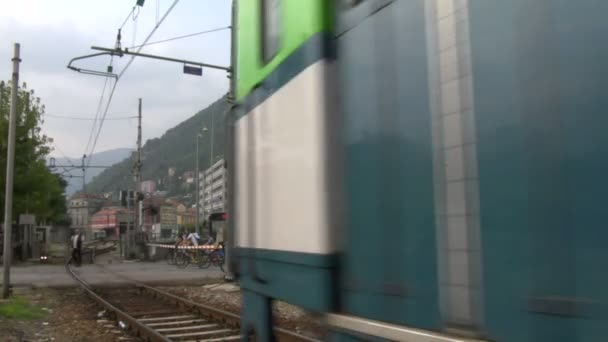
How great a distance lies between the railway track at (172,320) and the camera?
9430mm

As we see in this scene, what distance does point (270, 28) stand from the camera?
393 centimetres

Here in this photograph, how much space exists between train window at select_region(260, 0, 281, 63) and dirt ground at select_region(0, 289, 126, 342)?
7366mm

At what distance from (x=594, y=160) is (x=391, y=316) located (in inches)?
42.8

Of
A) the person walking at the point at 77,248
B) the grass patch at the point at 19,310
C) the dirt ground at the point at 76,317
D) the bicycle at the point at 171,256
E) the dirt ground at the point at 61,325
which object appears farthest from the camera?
the person walking at the point at 77,248

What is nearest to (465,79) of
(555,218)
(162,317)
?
(555,218)

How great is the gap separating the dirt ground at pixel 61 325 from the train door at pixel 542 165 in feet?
29.9

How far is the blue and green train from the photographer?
167cm

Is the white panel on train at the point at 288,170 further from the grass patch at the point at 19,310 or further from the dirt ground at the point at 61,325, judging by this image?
the grass patch at the point at 19,310

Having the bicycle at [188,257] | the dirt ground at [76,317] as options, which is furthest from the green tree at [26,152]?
the dirt ground at [76,317]

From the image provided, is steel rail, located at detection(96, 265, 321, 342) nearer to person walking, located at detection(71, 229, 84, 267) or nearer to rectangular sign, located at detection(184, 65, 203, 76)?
rectangular sign, located at detection(184, 65, 203, 76)

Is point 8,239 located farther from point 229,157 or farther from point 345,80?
point 345,80

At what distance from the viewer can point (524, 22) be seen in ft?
6.03

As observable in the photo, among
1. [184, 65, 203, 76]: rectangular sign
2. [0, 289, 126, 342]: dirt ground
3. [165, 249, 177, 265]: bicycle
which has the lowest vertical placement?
[0, 289, 126, 342]: dirt ground

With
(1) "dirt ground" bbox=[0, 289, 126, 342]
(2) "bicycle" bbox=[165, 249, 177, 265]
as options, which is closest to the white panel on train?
(1) "dirt ground" bbox=[0, 289, 126, 342]
